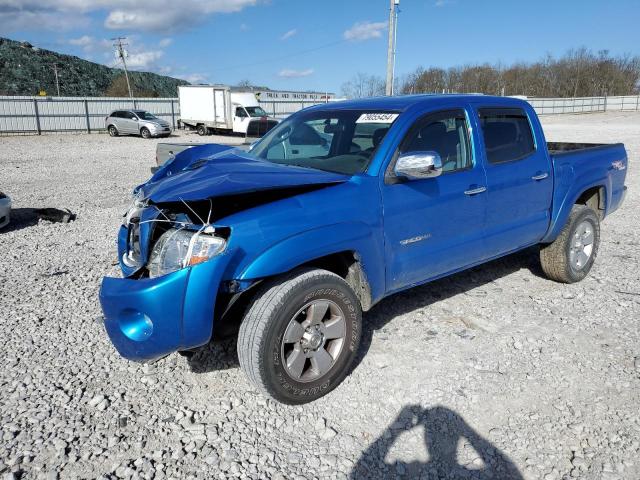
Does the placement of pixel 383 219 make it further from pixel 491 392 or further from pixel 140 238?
pixel 140 238

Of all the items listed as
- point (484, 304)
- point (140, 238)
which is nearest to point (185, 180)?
point (140, 238)

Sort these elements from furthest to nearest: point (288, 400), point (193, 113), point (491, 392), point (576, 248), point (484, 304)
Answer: point (193, 113) → point (576, 248) → point (484, 304) → point (491, 392) → point (288, 400)

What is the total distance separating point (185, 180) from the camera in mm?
3193

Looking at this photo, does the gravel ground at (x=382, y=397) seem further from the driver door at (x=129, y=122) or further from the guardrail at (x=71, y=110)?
the guardrail at (x=71, y=110)

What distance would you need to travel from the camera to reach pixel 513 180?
4.20 meters

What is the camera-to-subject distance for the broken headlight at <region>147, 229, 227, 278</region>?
8.76 ft

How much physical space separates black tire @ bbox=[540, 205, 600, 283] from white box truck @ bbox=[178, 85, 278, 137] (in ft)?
82.4

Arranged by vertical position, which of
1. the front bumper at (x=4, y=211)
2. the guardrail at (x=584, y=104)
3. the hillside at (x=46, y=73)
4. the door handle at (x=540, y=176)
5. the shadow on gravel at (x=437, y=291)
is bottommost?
the shadow on gravel at (x=437, y=291)

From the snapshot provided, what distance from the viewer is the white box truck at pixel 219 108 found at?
2945cm

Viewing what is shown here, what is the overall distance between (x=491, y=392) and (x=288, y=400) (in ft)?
4.43

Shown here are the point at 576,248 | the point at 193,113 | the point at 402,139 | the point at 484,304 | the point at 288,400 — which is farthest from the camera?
the point at 193,113

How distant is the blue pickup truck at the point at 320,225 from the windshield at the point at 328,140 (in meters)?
0.01

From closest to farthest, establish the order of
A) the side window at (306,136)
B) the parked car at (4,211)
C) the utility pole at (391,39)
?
the side window at (306,136)
the parked car at (4,211)
the utility pole at (391,39)

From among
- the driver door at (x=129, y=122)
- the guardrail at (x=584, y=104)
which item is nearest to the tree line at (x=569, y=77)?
the guardrail at (x=584, y=104)
